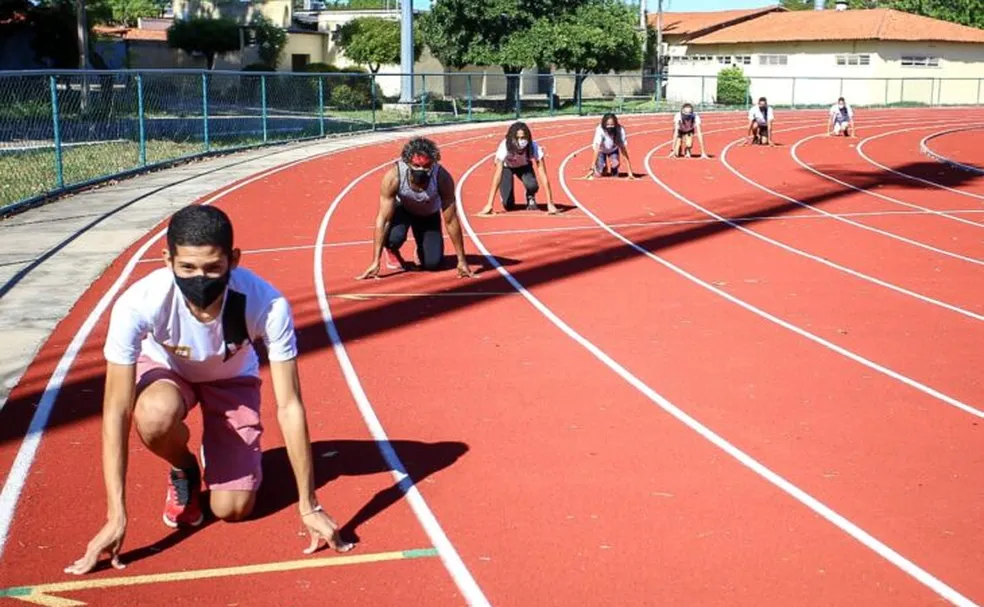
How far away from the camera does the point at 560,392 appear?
775 cm

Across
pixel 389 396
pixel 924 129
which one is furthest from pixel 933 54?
pixel 389 396

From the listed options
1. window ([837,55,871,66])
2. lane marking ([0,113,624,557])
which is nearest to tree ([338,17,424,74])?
window ([837,55,871,66])

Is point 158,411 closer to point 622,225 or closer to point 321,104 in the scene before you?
point 622,225

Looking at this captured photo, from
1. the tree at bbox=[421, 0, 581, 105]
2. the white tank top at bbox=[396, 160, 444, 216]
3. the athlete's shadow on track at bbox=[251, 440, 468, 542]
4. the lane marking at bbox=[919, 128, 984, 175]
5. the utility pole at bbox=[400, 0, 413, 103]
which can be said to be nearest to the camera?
the athlete's shadow on track at bbox=[251, 440, 468, 542]

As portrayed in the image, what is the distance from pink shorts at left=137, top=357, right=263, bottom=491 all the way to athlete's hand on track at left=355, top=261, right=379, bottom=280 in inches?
229

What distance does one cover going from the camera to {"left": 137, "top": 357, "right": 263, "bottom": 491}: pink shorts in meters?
5.36

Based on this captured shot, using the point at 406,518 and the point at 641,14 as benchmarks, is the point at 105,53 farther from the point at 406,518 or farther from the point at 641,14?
the point at 406,518

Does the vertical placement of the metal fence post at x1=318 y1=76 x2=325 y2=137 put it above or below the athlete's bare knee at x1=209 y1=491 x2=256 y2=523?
above

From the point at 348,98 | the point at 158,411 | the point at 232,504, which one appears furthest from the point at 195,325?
the point at 348,98

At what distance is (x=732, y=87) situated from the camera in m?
53.9

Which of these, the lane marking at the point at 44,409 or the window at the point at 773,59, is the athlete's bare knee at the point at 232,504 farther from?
the window at the point at 773,59

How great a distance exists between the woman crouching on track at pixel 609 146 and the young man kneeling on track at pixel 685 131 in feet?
13.1

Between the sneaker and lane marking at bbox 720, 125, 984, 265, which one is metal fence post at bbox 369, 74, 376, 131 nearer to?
lane marking at bbox 720, 125, 984, 265

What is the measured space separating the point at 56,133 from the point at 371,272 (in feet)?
23.1
